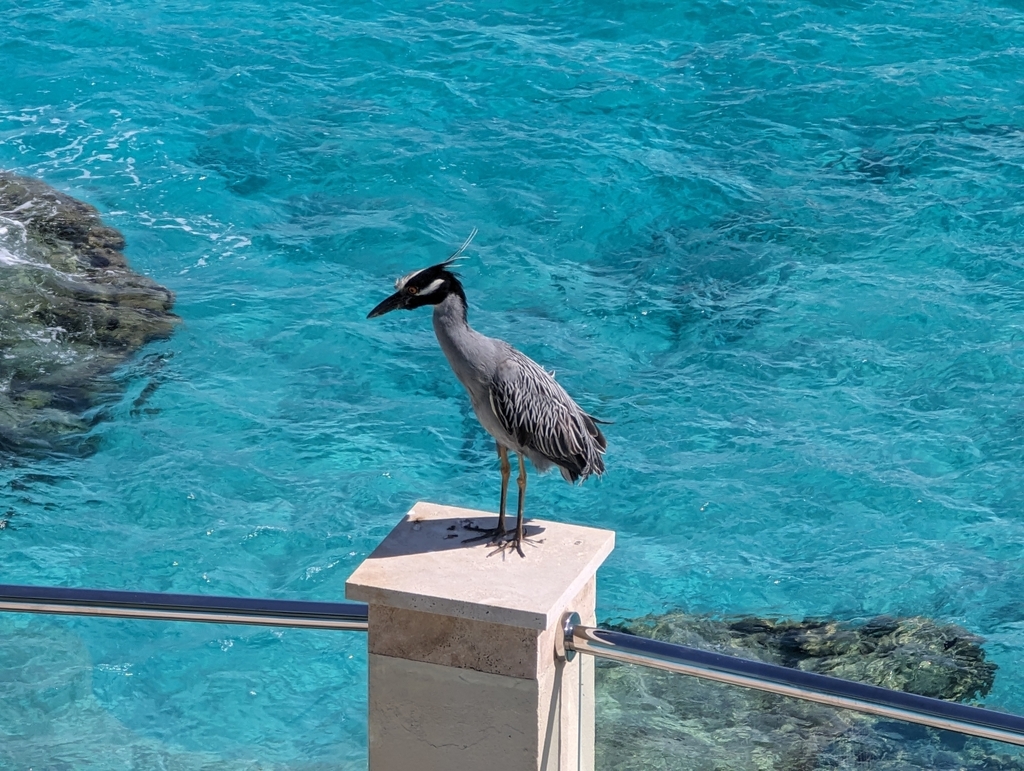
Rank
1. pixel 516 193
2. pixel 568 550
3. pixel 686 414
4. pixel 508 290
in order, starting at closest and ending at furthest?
pixel 568 550
pixel 686 414
pixel 508 290
pixel 516 193

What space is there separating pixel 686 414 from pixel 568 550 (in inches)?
217

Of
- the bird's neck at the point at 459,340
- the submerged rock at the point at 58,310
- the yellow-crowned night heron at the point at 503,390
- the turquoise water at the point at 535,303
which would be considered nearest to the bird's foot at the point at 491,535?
the yellow-crowned night heron at the point at 503,390

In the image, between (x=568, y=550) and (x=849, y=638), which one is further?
(x=849, y=638)

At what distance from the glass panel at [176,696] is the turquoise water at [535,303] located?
25 mm

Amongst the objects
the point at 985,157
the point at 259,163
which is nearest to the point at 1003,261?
the point at 985,157

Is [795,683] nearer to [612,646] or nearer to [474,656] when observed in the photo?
[612,646]

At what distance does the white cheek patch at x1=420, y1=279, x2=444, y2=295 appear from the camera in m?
3.13

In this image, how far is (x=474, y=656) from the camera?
8.95ft

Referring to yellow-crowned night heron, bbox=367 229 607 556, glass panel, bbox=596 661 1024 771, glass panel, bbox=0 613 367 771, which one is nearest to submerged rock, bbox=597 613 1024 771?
glass panel, bbox=596 661 1024 771

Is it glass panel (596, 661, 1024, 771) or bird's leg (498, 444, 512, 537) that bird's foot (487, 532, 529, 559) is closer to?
bird's leg (498, 444, 512, 537)

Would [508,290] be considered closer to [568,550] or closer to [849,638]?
[849,638]

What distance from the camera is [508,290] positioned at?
951cm

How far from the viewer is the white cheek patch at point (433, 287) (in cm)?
313

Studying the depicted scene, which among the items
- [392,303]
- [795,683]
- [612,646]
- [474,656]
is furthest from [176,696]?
[795,683]
